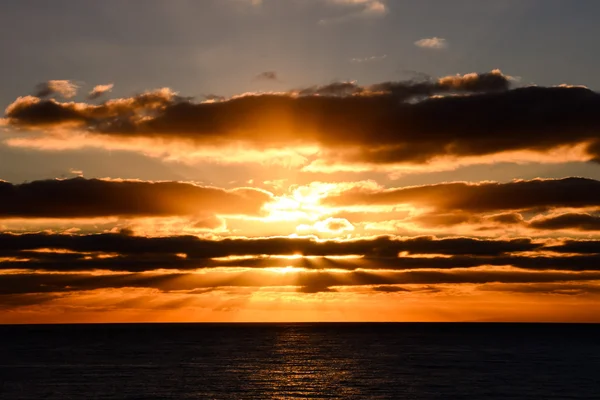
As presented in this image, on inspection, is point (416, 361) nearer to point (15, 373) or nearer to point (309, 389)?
point (309, 389)

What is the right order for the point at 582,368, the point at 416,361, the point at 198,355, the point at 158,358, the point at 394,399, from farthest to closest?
the point at 198,355 < the point at 158,358 < the point at 416,361 < the point at 582,368 < the point at 394,399

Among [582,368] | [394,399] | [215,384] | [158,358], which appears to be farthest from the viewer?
[158,358]

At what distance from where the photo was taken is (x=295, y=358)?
170m

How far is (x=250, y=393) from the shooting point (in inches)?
3880

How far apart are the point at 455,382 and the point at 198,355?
289 ft

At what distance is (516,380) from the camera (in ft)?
382

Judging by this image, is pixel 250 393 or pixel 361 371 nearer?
pixel 250 393

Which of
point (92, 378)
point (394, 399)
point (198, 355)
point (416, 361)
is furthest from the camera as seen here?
point (198, 355)

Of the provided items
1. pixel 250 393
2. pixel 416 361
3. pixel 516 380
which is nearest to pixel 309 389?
pixel 250 393

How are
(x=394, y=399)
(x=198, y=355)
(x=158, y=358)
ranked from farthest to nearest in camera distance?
(x=198, y=355) → (x=158, y=358) → (x=394, y=399)

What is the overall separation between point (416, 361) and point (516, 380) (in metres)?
40.5

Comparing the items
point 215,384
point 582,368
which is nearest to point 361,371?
point 215,384

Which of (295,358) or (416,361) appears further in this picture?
(295,358)

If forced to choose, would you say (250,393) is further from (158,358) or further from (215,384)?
(158,358)
